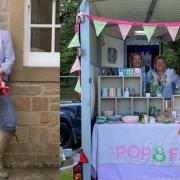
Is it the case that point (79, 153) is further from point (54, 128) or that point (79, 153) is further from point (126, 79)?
point (54, 128)

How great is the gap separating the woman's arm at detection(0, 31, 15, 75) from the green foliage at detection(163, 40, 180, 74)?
3639mm

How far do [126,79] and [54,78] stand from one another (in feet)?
4.27

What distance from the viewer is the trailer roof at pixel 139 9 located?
5188 millimetres

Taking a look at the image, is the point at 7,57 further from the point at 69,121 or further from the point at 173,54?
the point at 173,54

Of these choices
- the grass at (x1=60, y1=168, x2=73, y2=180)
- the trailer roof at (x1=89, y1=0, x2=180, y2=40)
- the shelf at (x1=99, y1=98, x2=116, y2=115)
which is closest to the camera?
the grass at (x1=60, y1=168, x2=73, y2=180)

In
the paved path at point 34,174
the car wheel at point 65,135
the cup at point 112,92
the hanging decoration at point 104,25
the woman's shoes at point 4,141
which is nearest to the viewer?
the hanging decoration at point 104,25

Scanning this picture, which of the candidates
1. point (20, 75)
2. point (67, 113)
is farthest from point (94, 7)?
point (67, 113)

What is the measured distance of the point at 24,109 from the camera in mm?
6793

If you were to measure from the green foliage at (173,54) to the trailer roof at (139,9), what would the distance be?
2636 millimetres

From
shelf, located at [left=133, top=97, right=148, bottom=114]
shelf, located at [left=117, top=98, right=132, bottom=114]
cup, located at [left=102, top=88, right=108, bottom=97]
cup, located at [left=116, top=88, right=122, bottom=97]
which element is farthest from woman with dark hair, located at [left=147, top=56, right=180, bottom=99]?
cup, located at [left=102, top=88, right=108, bottom=97]

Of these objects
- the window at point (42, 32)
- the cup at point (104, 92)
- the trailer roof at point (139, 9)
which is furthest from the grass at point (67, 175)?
the window at point (42, 32)

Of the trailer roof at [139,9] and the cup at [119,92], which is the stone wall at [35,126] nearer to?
the cup at [119,92]

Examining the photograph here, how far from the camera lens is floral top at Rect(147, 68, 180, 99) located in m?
6.18

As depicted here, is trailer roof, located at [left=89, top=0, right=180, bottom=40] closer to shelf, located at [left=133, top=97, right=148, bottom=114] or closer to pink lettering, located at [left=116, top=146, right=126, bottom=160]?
shelf, located at [left=133, top=97, right=148, bottom=114]
